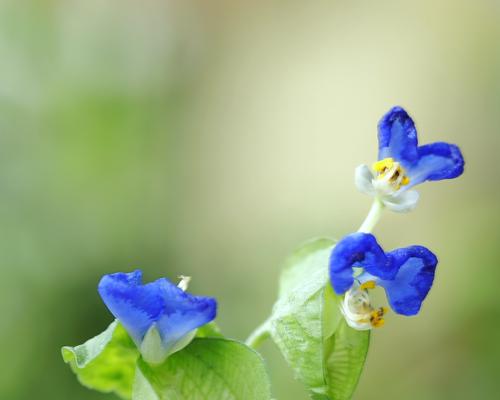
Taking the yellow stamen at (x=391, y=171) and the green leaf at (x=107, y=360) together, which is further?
the yellow stamen at (x=391, y=171)

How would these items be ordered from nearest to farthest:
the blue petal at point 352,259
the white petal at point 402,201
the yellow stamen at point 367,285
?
the blue petal at point 352,259 → the yellow stamen at point 367,285 → the white petal at point 402,201

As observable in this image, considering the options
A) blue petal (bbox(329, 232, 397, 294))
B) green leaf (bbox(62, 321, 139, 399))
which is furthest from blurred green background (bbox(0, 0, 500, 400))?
blue petal (bbox(329, 232, 397, 294))

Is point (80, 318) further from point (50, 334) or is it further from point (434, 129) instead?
point (434, 129)

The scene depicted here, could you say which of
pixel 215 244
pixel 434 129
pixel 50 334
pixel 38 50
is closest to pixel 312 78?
pixel 434 129

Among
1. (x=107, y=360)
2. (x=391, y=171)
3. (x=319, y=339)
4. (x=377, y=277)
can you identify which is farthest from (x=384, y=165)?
(x=107, y=360)

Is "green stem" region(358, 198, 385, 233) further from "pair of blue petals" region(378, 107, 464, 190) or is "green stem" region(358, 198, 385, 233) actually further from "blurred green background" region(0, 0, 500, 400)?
"blurred green background" region(0, 0, 500, 400)

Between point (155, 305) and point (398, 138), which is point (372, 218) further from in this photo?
point (155, 305)

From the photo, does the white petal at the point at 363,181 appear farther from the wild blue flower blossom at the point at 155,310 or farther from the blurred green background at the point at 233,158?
the blurred green background at the point at 233,158

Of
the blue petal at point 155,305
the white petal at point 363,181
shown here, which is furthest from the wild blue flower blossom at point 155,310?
the white petal at point 363,181
